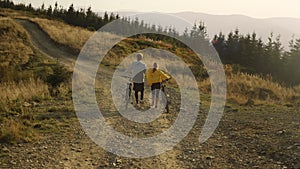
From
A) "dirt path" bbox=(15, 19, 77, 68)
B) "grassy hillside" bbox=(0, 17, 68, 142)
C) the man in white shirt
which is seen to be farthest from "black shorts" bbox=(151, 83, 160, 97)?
"dirt path" bbox=(15, 19, 77, 68)

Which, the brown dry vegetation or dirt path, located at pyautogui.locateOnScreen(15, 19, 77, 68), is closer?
the brown dry vegetation

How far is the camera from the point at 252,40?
61.7m

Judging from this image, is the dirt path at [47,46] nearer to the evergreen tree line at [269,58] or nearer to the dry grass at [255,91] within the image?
the dry grass at [255,91]

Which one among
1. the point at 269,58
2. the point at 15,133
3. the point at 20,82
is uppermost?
the point at 15,133

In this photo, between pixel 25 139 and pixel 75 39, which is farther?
pixel 75 39

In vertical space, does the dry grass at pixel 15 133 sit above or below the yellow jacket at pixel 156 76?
below

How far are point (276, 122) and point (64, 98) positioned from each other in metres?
7.90

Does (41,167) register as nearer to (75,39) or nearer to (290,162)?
(290,162)

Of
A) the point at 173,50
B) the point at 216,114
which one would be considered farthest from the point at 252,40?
the point at 216,114

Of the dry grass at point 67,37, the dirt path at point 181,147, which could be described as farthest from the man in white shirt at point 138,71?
the dry grass at point 67,37

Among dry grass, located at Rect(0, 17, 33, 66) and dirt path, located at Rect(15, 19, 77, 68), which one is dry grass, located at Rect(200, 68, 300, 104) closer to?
dirt path, located at Rect(15, 19, 77, 68)

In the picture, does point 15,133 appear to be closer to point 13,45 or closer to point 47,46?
point 13,45

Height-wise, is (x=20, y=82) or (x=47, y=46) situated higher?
(x=47, y=46)

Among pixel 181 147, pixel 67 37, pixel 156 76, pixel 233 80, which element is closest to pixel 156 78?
pixel 156 76
